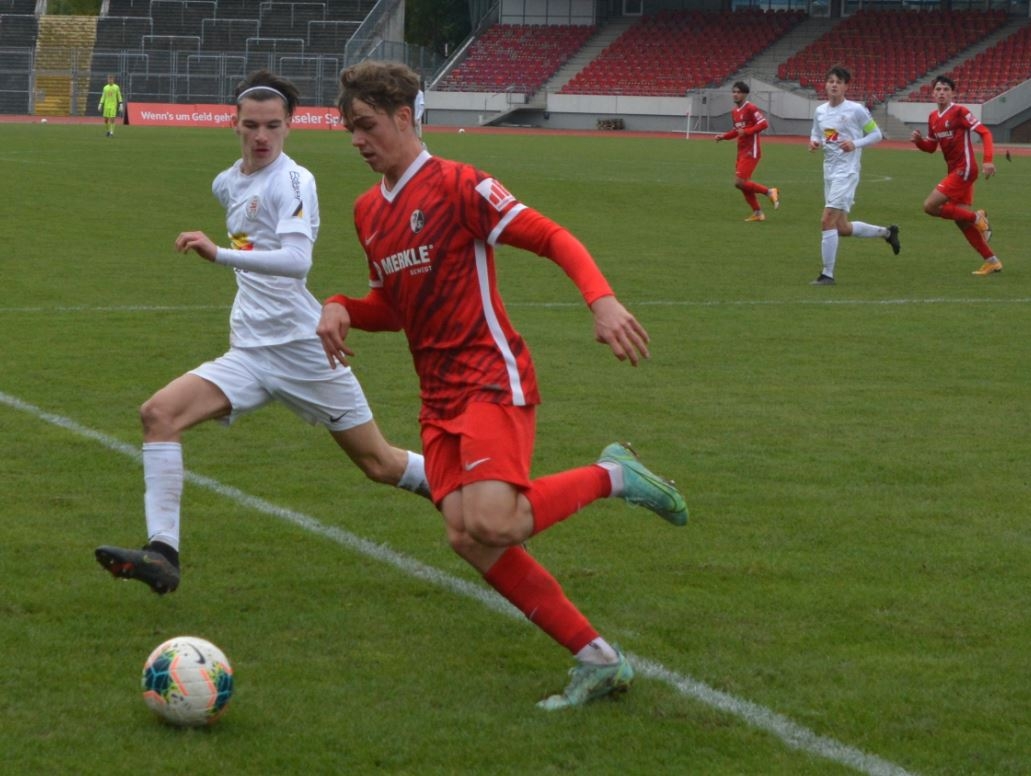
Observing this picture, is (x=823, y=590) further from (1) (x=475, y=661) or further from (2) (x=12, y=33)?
(2) (x=12, y=33)

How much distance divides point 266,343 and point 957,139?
12.8 m

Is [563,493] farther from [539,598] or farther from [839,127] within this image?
[839,127]

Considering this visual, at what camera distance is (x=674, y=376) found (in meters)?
10.4

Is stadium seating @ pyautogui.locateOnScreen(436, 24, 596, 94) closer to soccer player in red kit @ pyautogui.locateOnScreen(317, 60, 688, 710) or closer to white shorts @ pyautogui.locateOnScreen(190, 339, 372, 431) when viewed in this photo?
white shorts @ pyautogui.locateOnScreen(190, 339, 372, 431)

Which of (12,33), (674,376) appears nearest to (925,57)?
(12,33)

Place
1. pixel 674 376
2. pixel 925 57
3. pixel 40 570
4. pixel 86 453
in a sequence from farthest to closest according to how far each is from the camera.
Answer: pixel 925 57, pixel 674 376, pixel 86 453, pixel 40 570

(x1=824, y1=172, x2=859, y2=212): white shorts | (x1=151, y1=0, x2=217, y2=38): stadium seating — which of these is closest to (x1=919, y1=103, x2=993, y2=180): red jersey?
(x1=824, y1=172, x2=859, y2=212): white shorts

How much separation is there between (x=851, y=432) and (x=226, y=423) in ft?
12.9

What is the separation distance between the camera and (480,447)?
4617mm

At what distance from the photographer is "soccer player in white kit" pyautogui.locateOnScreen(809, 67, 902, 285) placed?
15.9 m

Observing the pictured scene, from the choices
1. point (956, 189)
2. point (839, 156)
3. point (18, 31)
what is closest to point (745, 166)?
point (956, 189)

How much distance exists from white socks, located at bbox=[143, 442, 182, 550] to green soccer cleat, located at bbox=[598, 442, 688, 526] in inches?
62.2

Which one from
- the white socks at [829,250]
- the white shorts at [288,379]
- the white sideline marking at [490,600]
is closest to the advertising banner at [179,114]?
the white socks at [829,250]

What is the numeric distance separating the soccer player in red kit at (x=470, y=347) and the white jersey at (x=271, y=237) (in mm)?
1088
